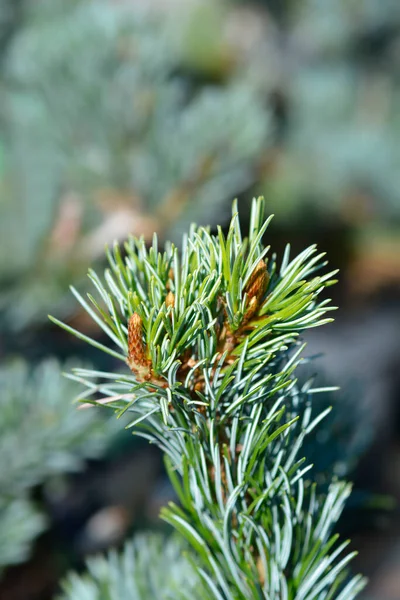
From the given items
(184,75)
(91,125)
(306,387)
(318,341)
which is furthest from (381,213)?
(306,387)

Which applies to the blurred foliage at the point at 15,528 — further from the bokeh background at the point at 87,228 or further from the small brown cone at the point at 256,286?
the small brown cone at the point at 256,286

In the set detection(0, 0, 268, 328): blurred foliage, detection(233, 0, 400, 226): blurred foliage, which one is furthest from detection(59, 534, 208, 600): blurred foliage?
detection(233, 0, 400, 226): blurred foliage

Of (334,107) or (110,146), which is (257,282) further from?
(334,107)

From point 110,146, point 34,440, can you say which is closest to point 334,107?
point 110,146

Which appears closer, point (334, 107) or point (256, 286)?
point (256, 286)

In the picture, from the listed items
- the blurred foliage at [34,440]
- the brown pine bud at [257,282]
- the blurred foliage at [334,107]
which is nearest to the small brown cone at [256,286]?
the brown pine bud at [257,282]

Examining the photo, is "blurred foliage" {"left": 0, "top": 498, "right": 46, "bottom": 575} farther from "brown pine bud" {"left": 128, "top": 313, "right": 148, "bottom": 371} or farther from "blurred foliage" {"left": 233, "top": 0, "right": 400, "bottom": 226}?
"blurred foliage" {"left": 233, "top": 0, "right": 400, "bottom": 226}

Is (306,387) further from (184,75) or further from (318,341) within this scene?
(318,341)
